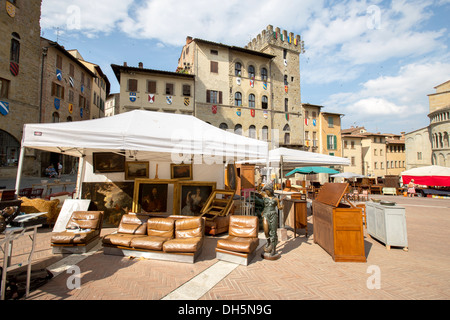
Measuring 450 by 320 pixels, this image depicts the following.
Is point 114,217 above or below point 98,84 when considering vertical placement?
below

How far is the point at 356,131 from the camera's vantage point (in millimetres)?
48188

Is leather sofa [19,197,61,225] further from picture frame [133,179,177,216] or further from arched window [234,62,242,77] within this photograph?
arched window [234,62,242,77]

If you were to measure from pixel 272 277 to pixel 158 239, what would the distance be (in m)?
2.55

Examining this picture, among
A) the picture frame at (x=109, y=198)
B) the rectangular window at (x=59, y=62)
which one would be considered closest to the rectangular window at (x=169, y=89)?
the rectangular window at (x=59, y=62)

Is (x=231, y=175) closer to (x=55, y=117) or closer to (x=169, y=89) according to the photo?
(x=169, y=89)

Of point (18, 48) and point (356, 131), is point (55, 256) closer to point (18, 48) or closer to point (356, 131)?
point (18, 48)

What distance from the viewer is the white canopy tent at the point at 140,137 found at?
484 cm

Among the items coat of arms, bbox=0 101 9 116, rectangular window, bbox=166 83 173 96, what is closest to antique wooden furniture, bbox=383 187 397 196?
rectangular window, bbox=166 83 173 96

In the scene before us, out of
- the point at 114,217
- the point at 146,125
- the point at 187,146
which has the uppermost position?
the point at 146,125

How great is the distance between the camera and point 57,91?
2302 cm

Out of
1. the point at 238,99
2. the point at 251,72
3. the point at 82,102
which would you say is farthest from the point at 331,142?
the point at 82,102
